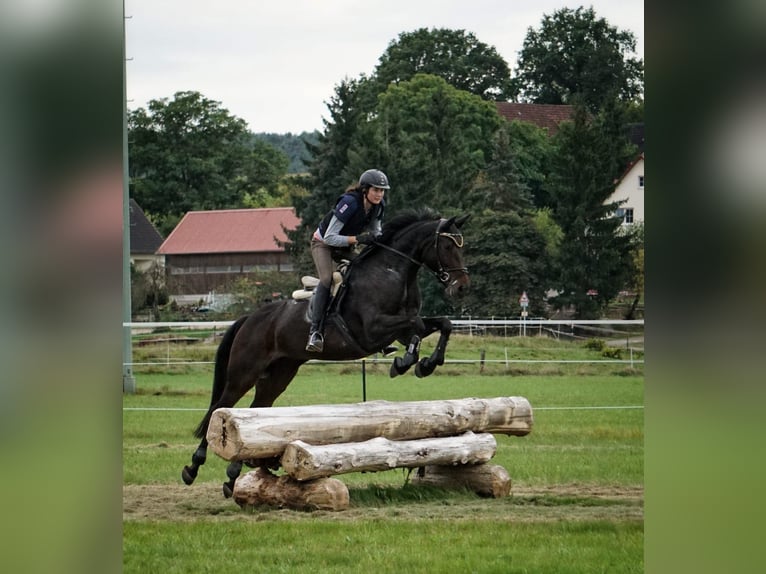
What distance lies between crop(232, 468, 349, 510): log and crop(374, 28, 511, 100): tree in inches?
1657

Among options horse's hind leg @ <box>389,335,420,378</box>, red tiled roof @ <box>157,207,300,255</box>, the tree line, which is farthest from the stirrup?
red tiled roof @ <box>157,207,300,255</box>

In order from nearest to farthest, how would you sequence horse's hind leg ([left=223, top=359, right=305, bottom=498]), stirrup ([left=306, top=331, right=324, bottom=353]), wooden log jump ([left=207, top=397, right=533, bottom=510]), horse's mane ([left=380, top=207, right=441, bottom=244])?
wooden log jump ([left=207, top=397, right=533, bottom=510]), stirrup ([left=306, top=331, right=324, bottom=353]), horse's mane ([left=380, top=207, right=441, bottom=244]), horse's hind leg ([left=223, top=359, right=305, bottom=498])

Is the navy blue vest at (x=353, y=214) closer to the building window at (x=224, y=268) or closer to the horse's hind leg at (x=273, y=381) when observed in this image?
the horse's hind leg at (x=273, y=381)

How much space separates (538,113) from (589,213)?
11.9 metres

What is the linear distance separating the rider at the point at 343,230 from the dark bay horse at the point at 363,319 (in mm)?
121

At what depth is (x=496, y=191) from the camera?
3541 cm

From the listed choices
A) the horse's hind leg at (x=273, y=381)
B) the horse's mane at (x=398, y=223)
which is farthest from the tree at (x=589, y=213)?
the horse's mane at (x=398, y=223)

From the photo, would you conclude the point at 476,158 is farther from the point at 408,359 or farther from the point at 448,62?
the point at 408,359

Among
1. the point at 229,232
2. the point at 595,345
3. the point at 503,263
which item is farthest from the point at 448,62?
the point at 595,345

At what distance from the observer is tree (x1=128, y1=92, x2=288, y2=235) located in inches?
1864

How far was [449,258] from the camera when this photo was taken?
8422 millimetres

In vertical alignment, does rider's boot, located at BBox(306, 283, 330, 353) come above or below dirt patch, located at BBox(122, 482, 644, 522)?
above

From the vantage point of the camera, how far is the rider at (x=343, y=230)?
834 cm

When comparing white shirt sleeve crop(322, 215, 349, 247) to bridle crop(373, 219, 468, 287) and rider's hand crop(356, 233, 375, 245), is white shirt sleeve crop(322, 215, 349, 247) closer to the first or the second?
rider's hand crop(356, 233, 375, 245)
